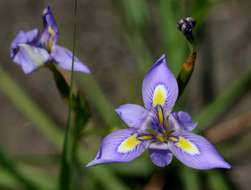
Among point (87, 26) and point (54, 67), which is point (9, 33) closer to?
point (87, 26)

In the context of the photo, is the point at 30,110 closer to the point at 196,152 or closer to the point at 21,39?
the point at 21,39

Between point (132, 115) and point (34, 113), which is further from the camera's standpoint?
point (34, 113)

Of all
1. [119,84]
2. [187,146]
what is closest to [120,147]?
[187,146]

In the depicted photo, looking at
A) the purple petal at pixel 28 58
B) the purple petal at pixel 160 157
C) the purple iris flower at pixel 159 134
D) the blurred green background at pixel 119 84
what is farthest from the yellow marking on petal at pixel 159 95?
the blurred green background at pixel 119 84

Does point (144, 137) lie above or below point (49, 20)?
below

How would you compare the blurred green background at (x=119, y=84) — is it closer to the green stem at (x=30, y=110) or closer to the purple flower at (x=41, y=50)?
the green stem at (x=30, y=110)

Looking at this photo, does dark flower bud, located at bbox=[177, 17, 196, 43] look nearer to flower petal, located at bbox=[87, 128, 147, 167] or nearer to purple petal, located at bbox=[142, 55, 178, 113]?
purple petal, located at bbox=[142, 55, 178, 113]

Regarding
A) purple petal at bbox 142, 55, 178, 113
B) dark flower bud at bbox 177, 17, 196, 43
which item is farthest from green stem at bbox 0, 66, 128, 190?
dark flower bud at bbox 177, 17, 196, 43

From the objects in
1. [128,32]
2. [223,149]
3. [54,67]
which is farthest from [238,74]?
[54,67]
